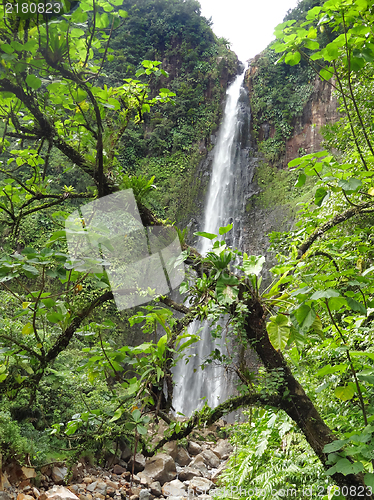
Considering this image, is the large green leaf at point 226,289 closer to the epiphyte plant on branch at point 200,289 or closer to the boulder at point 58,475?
the epiphyte plant on branch at point 200,289

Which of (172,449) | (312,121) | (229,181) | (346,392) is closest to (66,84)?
(346,392)

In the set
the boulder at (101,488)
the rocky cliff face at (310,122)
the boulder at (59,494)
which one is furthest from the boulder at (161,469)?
the rocky cliff face at (310,122)

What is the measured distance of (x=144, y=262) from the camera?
288cm

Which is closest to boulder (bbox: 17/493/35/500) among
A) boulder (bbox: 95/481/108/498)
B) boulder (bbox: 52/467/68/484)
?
boulder (bbox: 52/467/68/484)

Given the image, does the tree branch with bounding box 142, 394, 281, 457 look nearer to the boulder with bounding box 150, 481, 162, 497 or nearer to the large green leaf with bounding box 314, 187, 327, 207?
the large green leaf with bounding box 314, 187, 327, 207

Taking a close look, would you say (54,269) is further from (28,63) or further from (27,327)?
(28,63)

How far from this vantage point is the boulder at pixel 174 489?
4223mm

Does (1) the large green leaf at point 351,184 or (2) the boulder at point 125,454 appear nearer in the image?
(1) the large green leaf at point 351,184

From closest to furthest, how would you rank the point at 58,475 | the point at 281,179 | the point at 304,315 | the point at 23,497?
the point at 304,315 < the point at 23,497 < the point at 58,475 < the point at 281,179

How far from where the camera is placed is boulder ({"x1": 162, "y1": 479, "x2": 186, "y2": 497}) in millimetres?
4223

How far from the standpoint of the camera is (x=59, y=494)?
129 inches

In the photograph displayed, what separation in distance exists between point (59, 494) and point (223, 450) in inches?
152

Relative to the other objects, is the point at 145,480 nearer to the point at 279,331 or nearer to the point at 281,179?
the point at 279,331

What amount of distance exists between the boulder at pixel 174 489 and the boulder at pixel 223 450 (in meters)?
1.68
